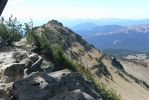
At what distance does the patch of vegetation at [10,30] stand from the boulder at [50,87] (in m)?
8.59

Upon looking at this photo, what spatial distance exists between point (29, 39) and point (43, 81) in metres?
9.40

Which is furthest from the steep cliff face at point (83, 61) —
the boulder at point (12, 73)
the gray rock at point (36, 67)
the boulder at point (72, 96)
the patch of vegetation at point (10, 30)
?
the boulder at point (72, 96)

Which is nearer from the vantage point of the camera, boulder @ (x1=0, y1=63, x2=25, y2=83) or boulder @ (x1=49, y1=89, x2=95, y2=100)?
boulder @ (x1=49, y1=89, x2=95, y2=100)

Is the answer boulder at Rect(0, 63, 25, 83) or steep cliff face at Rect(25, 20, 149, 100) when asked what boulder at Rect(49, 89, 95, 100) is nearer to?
boulder at Rect(0, 63, 25, 83)

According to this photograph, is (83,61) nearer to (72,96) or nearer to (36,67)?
(36,67)

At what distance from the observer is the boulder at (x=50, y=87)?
12656mm

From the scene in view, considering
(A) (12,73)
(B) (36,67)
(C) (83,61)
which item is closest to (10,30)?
(B) (36,67)

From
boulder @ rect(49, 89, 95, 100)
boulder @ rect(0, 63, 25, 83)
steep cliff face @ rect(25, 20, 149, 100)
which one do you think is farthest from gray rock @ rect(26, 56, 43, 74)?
boulder @ rect(49, 89, 95, 100)

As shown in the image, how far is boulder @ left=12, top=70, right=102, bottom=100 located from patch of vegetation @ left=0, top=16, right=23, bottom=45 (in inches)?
338

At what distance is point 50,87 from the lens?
43.0ft

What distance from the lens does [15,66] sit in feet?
48.7

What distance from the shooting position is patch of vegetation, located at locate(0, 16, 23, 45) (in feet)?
72.3

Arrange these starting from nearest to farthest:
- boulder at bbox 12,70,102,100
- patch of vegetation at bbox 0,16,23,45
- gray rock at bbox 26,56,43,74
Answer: boulder at bbox 12,70,102,100 < gray rock at bbox 26,56,43,74 < patch of vegetation at bbox 0,16,23,45

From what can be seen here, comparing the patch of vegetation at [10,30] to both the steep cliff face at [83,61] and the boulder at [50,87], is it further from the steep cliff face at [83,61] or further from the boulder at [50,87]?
the boulder at [50,87]
